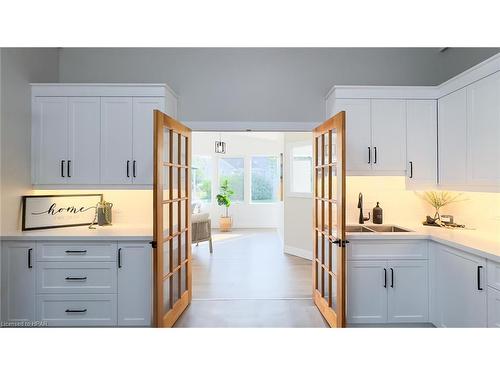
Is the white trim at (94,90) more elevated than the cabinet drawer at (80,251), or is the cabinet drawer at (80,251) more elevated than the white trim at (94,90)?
the white trim at (94,90)

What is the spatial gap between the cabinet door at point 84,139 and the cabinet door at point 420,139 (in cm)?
317

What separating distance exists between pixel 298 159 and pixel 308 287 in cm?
283

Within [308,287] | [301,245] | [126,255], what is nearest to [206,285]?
[308,287]

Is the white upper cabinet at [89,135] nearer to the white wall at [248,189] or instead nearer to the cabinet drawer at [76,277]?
the cabinet drawer at [76,277]

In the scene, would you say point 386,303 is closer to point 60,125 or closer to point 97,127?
point 97,127

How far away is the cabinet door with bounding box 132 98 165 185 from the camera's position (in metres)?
3.35

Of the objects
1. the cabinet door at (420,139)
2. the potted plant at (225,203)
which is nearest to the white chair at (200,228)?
the potted plant at (225,203)

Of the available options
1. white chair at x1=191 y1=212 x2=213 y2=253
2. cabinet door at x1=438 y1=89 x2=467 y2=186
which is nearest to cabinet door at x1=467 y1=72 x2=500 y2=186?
cabinet door at x1=438 y1=89 x2=467 y2=186

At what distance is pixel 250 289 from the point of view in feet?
14.2

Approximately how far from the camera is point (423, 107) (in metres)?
3.44

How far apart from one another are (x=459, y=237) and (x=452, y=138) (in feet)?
3.20

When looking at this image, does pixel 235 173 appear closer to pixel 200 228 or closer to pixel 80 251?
pixel 200 228

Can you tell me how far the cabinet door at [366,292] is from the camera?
10.1 feet

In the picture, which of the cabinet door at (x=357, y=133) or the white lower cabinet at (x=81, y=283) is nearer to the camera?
the white lower cabinet at (x=81, y=283)
